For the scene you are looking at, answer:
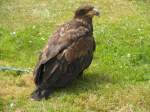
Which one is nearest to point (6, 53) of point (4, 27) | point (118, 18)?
point (4, 27)

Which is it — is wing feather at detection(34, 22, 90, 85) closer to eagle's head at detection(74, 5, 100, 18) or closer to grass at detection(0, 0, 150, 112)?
eagle's head at detection(74, 5, 100, 18)

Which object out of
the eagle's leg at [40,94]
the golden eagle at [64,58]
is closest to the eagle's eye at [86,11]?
the golden eagle at [64,58]

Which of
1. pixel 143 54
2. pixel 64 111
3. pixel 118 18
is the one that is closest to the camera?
pixel 64 111

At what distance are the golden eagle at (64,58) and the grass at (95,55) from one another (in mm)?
243

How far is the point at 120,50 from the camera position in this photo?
12453mm

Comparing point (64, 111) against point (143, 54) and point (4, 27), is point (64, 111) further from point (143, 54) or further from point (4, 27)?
point (4, 27)

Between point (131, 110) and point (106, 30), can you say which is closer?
point (131, 110)

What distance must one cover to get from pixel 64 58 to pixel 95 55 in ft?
8.06

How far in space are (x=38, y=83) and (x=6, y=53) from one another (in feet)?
9.42

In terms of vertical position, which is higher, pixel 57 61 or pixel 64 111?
pixel 57 61

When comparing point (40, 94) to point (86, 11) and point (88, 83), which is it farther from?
point (86, 11)

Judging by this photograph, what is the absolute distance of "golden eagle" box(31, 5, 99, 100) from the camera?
9.63 meters

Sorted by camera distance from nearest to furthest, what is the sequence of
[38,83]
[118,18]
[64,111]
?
[64,111] → [38,83] → [118,18]

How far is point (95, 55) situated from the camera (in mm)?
12148
